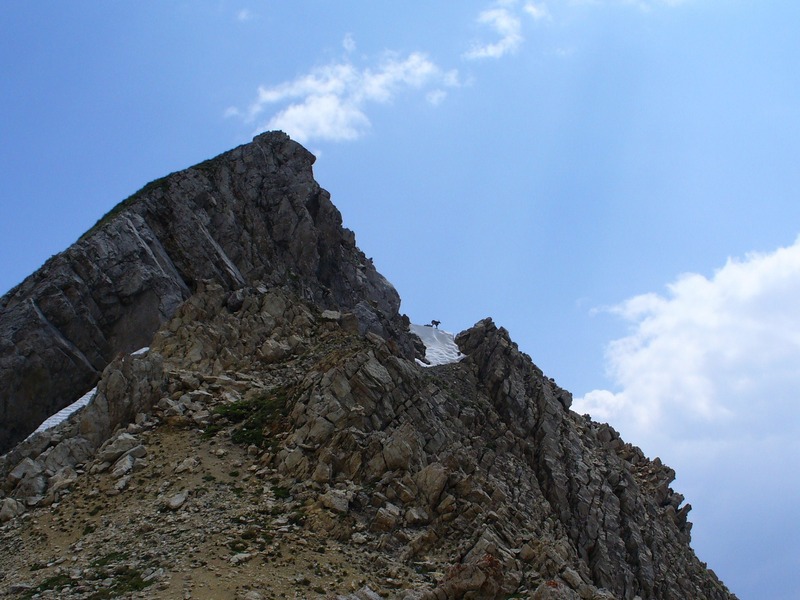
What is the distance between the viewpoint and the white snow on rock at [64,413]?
4209 cm

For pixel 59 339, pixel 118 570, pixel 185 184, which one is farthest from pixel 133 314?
pixel 118 570

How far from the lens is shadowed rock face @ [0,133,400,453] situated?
46750 mm

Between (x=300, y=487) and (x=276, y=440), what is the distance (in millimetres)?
3737

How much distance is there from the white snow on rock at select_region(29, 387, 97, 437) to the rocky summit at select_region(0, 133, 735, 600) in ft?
4.87

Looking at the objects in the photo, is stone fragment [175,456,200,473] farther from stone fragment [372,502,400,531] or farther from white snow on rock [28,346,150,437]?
white snow on rock [28,346,150,437]

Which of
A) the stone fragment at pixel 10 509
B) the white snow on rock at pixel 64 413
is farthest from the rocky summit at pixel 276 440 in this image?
the white snow on rock at pixel 64 413

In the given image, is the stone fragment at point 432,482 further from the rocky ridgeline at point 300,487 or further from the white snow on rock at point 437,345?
the white snow on rock at point 437,345

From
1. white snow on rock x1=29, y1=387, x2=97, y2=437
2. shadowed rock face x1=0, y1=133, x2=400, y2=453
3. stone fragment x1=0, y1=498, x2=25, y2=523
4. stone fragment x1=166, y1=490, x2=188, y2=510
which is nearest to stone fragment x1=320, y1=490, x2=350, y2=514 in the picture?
stone fragment x1=166, y1=490, x2=188, y2=510

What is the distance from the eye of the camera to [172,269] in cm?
5362

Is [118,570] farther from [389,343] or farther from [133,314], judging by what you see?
[133,314]

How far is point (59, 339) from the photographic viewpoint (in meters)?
47.5

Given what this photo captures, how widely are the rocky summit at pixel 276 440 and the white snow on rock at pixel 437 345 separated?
124 cm

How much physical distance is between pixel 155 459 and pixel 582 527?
26367mm

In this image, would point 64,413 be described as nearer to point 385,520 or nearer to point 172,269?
point 172,269
